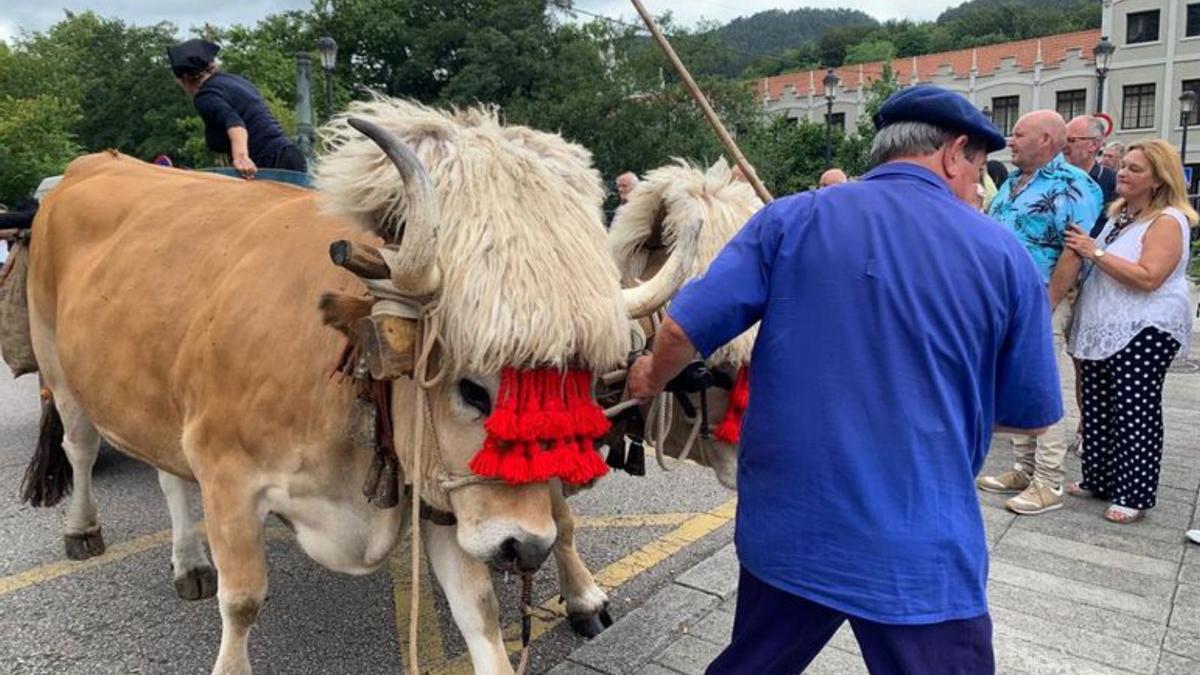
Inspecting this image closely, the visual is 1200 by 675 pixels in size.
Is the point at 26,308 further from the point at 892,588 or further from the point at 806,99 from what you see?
the point at 806,99

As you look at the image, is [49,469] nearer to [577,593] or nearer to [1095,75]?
[577,593]

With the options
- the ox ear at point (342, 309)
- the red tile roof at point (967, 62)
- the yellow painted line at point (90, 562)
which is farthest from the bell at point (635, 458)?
the red tile roof at point (967, 62)

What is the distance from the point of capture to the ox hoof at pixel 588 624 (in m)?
3.62

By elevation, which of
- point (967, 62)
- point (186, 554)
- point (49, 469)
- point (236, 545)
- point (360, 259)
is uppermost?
point (967, 62)

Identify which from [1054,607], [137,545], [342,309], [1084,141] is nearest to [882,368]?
[342,309]

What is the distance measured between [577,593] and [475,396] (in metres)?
1.70

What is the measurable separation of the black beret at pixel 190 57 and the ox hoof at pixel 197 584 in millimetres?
2947

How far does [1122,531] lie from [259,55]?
41369 millimetres

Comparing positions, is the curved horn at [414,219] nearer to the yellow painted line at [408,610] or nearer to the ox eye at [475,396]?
the ox eye at [475,396]

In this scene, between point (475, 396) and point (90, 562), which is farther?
point (90, 562)

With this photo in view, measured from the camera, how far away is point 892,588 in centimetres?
196

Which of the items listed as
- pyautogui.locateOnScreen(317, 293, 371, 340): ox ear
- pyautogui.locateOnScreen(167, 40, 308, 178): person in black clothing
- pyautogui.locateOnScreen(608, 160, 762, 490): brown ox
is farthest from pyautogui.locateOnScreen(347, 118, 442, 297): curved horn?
pyautogui.locateOnScreen(167, 40, 308, 178): person in black clothing

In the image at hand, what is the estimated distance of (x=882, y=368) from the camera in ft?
6.45

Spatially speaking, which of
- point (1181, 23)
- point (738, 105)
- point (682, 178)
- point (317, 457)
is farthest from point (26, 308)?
point (1181, 23)
